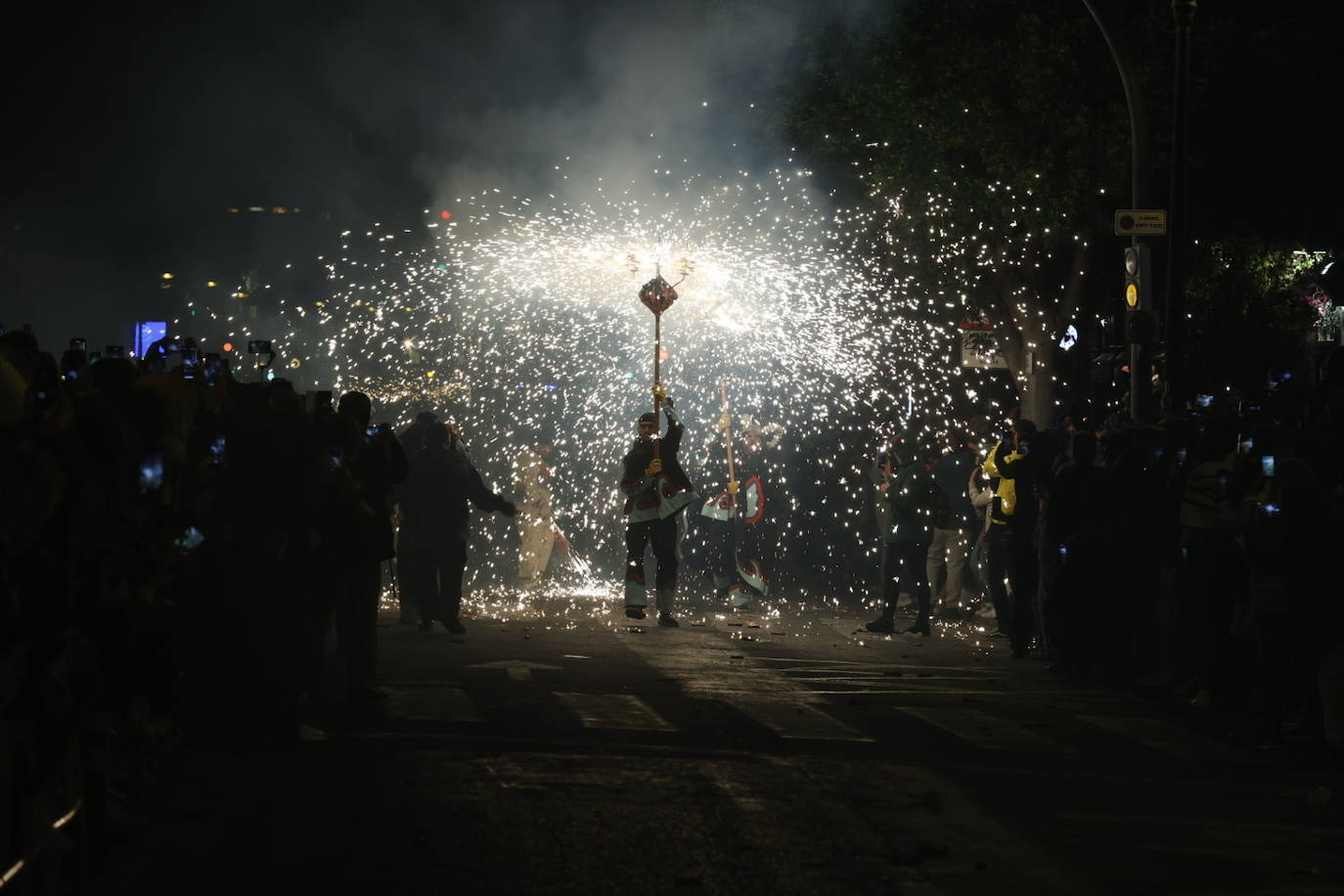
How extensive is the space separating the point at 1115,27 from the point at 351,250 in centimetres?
5430

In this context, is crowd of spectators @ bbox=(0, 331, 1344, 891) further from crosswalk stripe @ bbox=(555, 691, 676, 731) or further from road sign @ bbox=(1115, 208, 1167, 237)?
road sign @ bbox=(1115, 208, 1167, 237)

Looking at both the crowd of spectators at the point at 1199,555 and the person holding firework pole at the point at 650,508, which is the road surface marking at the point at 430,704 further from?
the person holding firework pole at the point at 650,508

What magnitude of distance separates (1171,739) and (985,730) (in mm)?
968

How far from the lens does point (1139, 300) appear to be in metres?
17.3

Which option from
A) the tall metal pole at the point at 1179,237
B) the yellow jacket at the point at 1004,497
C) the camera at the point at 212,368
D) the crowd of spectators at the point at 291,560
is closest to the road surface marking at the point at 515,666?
the crowd of spectators at the point at 291,560

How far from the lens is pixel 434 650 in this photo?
13820mm

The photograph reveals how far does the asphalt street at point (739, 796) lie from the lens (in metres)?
6.29

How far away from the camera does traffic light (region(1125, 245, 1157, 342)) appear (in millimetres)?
16906

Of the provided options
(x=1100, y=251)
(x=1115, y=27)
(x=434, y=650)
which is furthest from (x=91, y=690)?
(x=1100, y=251)

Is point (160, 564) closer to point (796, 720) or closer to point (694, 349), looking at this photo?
point (796, 720)

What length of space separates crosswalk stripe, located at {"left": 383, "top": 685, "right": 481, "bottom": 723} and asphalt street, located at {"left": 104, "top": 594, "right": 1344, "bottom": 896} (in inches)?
1.5

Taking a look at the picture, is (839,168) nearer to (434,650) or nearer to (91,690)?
(434,650)

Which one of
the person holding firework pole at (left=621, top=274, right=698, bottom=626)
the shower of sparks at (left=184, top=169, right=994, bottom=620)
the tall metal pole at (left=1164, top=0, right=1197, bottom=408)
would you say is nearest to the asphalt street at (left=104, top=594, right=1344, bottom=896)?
the person holding firework pole at (left=621, top=274, right=698, bottom=626)

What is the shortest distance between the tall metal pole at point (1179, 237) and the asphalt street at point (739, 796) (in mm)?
5005
